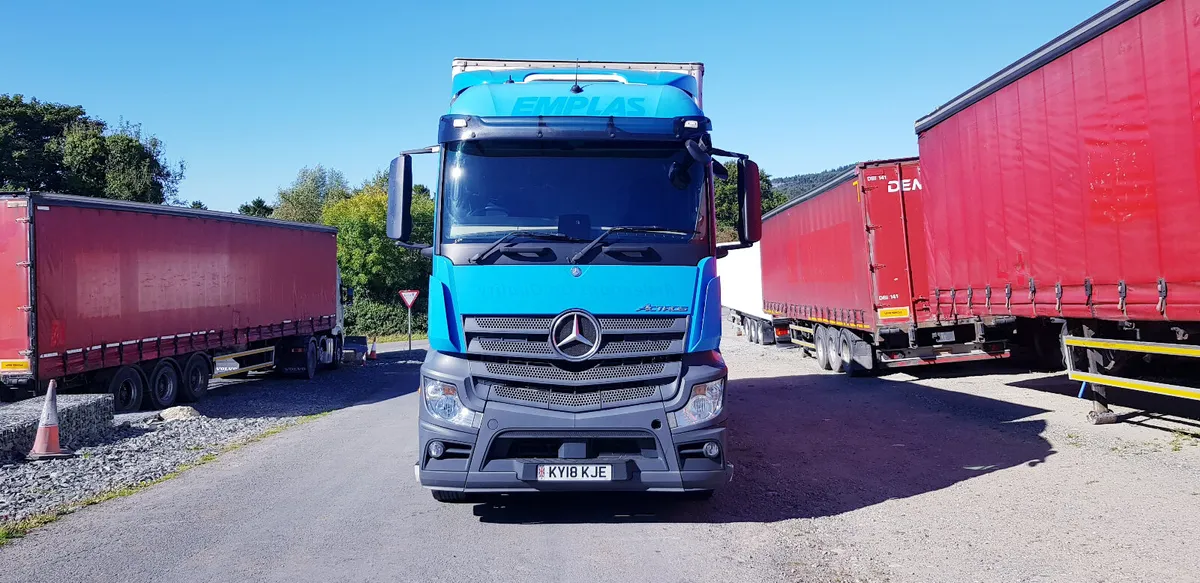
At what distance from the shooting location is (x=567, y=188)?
19.7ft

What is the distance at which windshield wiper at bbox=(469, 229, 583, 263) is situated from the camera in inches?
225

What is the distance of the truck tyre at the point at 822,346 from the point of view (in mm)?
18234

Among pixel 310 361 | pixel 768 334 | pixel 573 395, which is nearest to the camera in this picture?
pixel 573 395

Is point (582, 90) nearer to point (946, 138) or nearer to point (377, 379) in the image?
point (946, 138)

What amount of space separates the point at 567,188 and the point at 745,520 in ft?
9.11

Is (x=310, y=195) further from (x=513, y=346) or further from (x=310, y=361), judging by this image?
(x=513, y=346)

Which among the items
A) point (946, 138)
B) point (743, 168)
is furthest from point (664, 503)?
point (946, 138)

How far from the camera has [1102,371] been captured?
9234 mm

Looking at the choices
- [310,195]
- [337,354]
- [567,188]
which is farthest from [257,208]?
[567,188]

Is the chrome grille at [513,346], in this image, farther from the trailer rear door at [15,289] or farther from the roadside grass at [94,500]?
the trailer rear door at [15,289]

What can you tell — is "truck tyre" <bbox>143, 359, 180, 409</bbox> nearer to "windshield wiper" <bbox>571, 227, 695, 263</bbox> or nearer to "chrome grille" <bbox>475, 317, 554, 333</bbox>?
"chrome grille" <bbox>475, 317, 554, 333</bbox>

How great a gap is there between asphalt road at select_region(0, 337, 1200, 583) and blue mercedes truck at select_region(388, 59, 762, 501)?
56 centimetres

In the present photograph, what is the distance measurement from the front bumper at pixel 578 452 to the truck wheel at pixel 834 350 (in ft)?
40.1

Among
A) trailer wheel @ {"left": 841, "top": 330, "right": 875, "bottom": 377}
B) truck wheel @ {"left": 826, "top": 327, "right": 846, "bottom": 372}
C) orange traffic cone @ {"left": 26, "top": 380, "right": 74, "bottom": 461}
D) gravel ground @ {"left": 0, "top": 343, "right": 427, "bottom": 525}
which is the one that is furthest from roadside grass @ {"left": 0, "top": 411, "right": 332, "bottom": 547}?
truck wheel @ {"left": 826, "top": 327, "right": 846, "bottom": 372}
